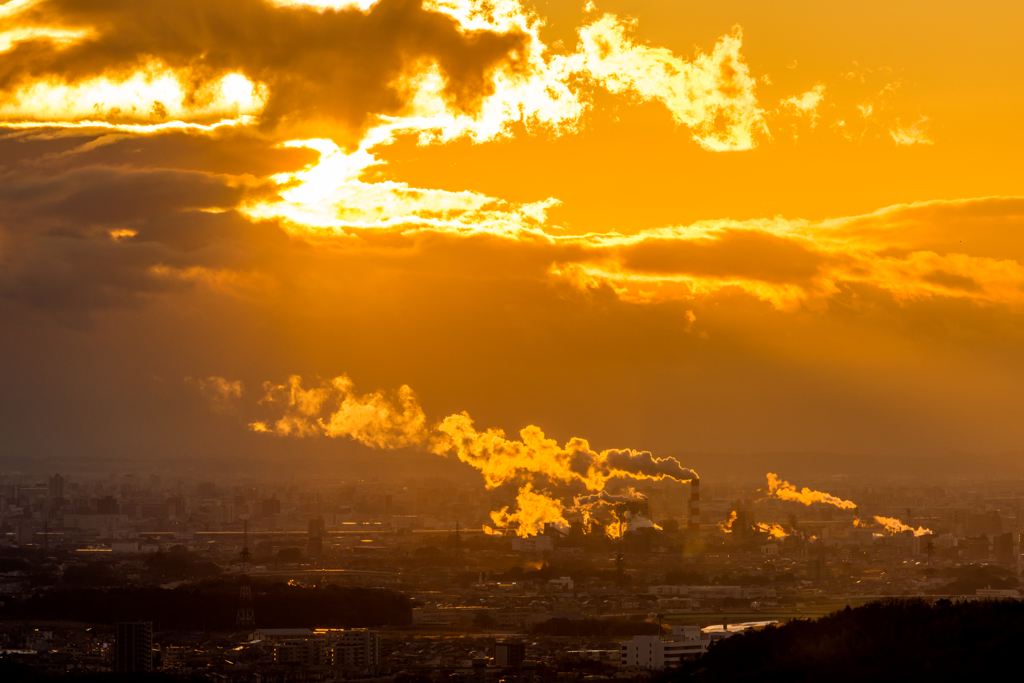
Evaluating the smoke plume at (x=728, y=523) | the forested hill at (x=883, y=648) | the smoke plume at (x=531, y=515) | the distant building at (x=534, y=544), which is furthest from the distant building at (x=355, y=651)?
the smoke plume at (x=728, y=523)

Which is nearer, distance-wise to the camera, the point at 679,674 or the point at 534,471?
the point at 679,674

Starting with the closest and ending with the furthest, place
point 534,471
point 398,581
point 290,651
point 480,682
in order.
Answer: point 480,682 < point 290,651 < point 398,581 < point 534,471

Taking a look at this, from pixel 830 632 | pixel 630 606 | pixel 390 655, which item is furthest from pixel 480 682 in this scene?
pixel 630 606

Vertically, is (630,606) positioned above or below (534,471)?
below

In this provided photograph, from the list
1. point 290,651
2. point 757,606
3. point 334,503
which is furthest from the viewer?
point 334,503

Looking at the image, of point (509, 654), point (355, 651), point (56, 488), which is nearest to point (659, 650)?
point (509, 654)

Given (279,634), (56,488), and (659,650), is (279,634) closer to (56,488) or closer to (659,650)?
(659,650)

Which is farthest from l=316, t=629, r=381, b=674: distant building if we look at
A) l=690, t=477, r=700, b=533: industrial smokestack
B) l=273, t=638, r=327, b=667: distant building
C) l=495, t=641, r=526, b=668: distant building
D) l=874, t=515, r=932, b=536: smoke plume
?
l=874, t=515, r=932, b=536: smoke plume

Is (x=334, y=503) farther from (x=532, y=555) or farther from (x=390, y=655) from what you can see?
(x=390, y=655)
